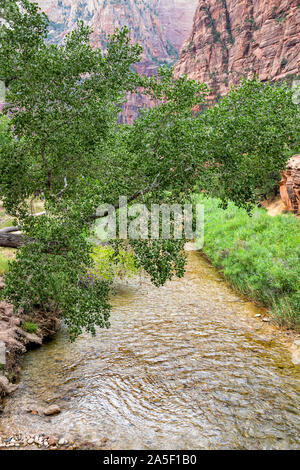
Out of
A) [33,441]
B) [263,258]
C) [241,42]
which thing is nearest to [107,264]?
[263,258]

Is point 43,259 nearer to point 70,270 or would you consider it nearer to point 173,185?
point 70,270

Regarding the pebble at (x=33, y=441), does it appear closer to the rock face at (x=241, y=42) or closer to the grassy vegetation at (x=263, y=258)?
the grassy vegetation at (x=263, y=258)

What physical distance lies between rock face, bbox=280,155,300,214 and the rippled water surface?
1256 centimetres

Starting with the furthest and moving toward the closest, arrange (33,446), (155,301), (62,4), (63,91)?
(62,4)
(155,301)
(63,91)
(33,446)

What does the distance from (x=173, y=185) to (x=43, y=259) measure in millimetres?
3615

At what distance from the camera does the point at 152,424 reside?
646 cm

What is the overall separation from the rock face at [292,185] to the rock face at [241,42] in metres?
42.5

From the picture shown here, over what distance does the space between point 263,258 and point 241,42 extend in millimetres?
79698

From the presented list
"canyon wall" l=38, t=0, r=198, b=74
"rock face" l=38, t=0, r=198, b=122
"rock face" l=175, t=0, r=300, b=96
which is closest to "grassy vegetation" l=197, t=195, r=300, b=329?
"rock face" l=175, t=0, r=300, b=96

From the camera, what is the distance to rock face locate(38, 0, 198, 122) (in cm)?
14375

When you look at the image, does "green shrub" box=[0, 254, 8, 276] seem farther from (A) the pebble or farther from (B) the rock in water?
(A) the pebble

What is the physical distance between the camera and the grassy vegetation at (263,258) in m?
11.5

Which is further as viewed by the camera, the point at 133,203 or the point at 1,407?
the point at 133,203

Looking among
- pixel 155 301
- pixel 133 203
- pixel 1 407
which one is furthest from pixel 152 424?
pixel 155 301
